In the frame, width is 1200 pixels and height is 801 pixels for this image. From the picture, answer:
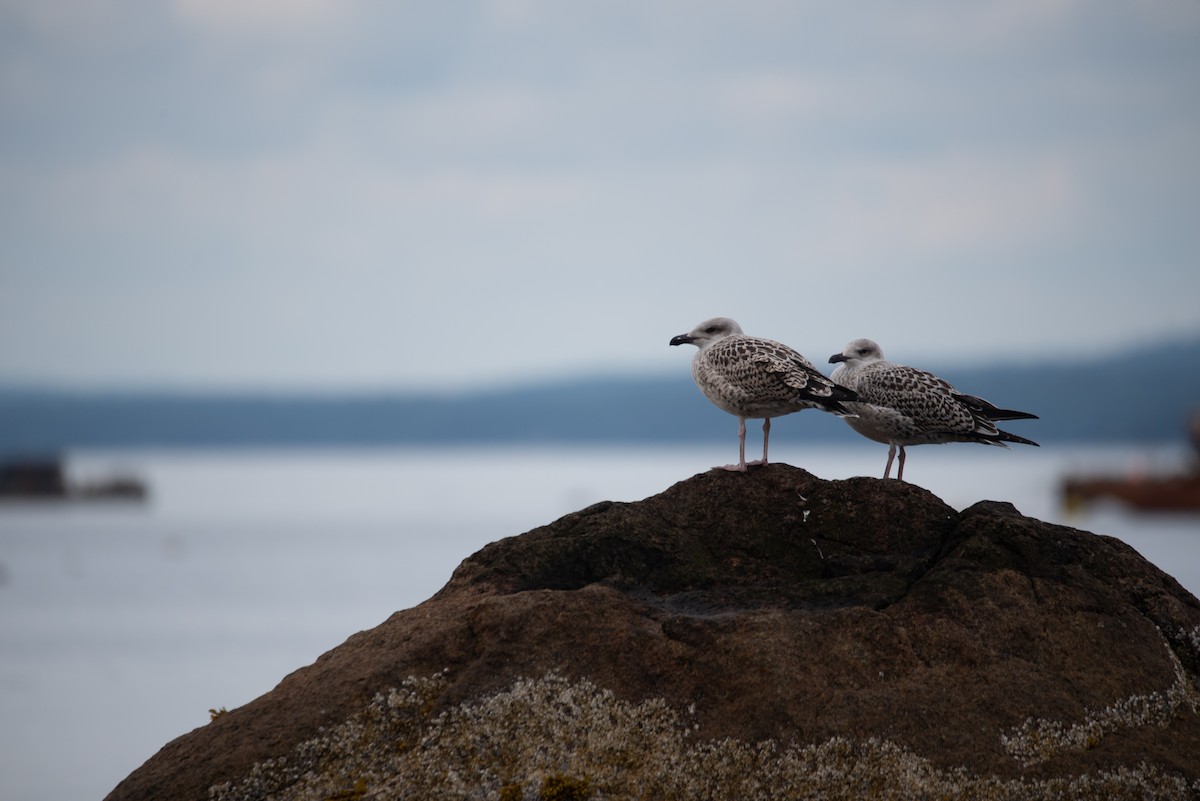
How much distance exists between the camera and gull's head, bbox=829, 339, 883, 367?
1165cm

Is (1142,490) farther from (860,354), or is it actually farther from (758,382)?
(758,382)

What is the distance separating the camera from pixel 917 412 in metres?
10.8

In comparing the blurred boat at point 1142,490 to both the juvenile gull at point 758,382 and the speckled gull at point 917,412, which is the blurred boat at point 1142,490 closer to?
the speckled gull at point 917,412

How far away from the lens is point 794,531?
9094 millimetres

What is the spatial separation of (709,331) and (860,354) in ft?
4.81

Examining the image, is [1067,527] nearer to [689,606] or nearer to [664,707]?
[689,606]

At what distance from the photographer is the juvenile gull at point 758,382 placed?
32.7ft

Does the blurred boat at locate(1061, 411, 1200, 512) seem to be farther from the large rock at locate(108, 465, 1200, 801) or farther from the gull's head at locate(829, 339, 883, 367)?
the large rock at locate(108, 465, 1200, 801)

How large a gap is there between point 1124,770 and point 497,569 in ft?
13.2

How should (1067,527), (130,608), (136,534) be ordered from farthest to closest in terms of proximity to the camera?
1. (136,534)
2. (130,608)
3. (1067,527)

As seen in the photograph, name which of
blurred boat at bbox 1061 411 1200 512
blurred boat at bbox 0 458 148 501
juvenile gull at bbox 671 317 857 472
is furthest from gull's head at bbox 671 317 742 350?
blurred boat at bbox 0 458 148 501

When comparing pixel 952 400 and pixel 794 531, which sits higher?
pixel 952 400

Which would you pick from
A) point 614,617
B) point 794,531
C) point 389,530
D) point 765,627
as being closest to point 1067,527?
point 794,531

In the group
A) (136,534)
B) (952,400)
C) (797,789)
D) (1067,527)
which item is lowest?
(797,789)
